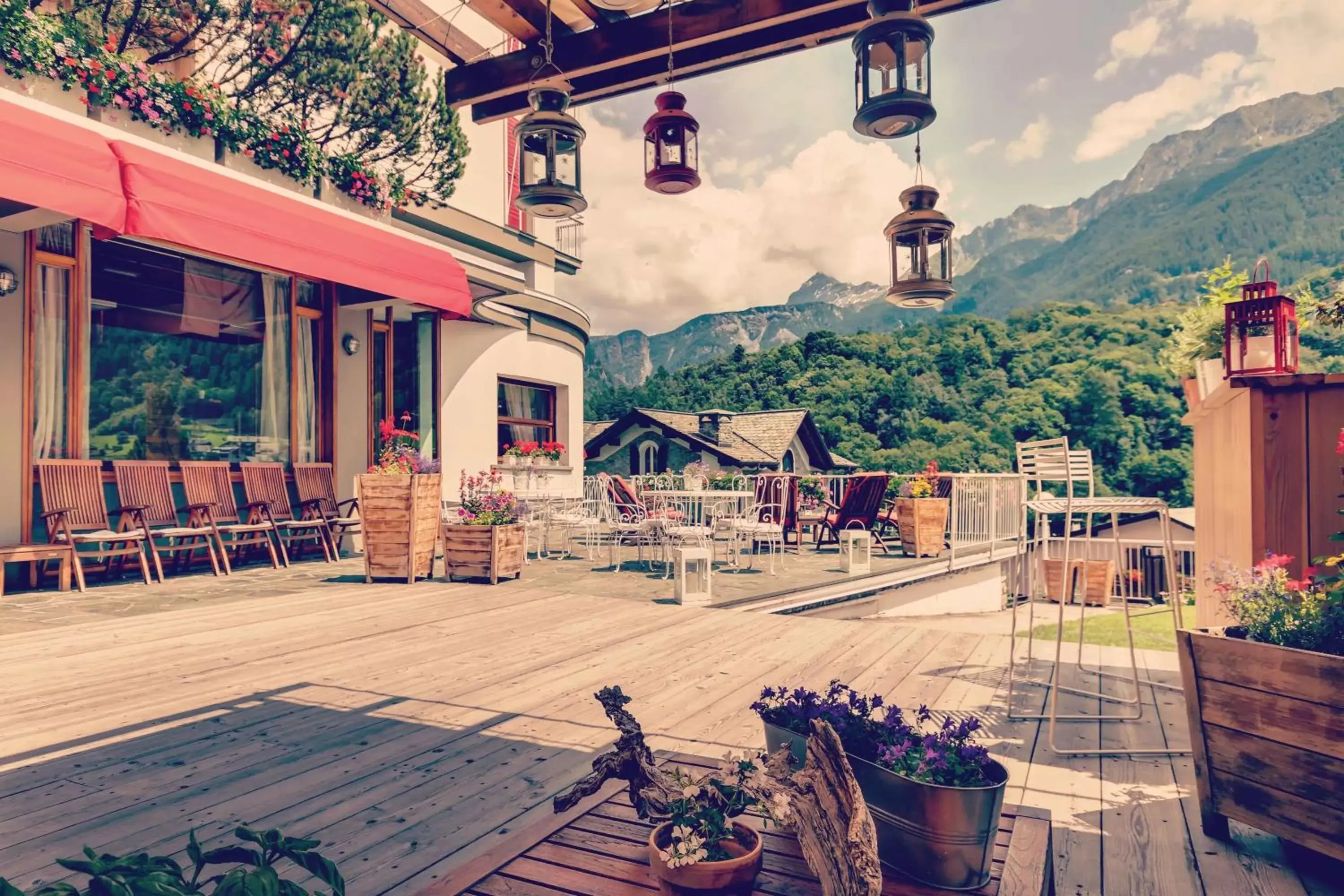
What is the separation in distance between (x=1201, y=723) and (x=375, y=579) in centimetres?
586

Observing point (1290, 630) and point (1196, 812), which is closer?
point (1290, 630)

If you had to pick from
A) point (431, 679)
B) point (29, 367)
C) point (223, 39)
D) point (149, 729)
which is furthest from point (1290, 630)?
point (223, 39)

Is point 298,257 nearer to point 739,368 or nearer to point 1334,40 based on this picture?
point 739,368

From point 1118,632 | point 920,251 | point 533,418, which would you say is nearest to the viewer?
point 920,251

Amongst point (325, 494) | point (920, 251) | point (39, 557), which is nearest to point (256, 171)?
point (325, 494)

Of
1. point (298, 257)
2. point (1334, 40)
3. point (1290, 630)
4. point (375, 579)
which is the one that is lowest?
point (375, 579)

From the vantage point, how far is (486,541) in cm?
628

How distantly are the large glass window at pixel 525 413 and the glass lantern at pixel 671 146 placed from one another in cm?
767

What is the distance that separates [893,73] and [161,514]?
645cm

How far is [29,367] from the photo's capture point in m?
5.72

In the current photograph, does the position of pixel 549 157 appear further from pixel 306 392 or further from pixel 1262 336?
pixel 306 392

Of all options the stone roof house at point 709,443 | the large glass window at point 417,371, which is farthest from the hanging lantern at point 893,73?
the stone roof house at point 709,443

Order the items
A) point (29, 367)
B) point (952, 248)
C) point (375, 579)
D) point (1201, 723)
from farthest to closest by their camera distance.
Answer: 1. point (375, 579)
2. point (29, 367)
3. point (952, 248)
4. point (1201, 723)

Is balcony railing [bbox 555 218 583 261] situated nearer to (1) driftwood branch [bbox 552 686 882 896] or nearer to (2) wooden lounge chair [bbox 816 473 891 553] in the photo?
(2) wooden lounge chair [bbox 816 473 891 553]
